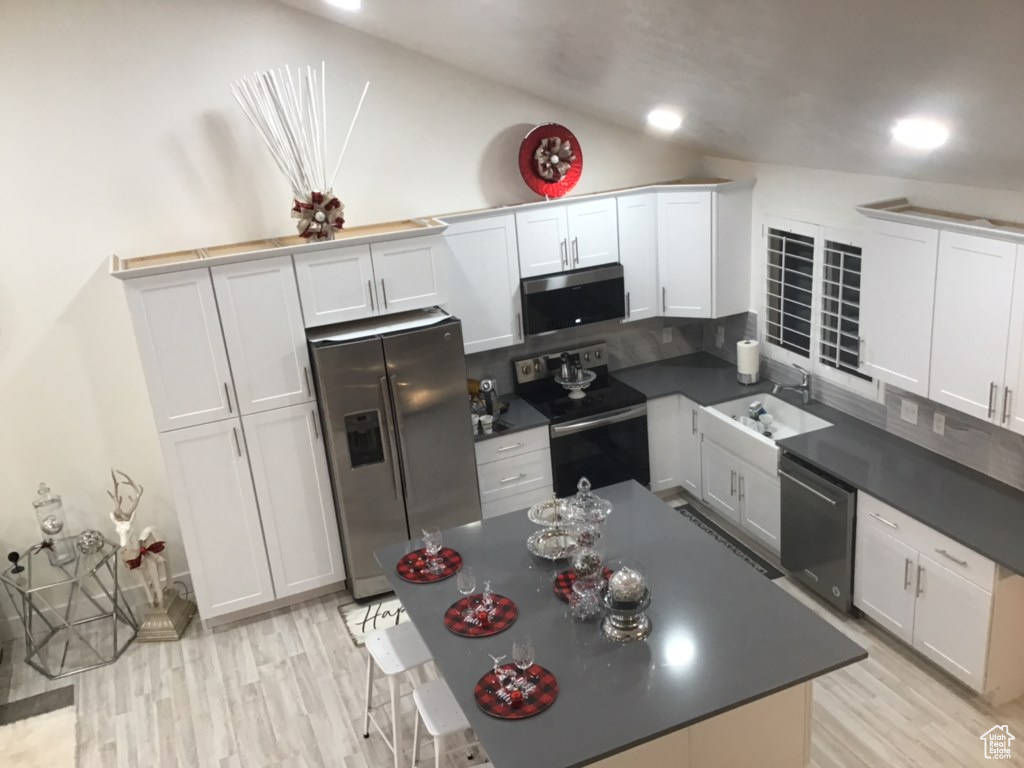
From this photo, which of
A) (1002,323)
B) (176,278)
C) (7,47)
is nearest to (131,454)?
(176,278)

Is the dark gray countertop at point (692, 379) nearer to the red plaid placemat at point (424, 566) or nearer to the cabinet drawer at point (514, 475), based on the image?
the cabinet drawer at point (514, 475)

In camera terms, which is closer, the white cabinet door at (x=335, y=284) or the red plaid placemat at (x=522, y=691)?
the red plaid placemat at (x=522, y=691)

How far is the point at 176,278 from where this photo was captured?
4.45 metres

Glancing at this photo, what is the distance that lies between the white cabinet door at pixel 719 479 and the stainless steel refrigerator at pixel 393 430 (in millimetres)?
1532

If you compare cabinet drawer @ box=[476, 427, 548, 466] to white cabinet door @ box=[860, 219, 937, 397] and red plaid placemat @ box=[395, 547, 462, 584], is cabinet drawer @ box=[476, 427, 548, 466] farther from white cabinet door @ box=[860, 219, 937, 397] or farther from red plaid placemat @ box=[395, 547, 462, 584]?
white cabinet door @ box=[860, 219, 937, 397]

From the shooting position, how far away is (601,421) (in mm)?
5578

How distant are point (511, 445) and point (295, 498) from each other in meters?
1.31

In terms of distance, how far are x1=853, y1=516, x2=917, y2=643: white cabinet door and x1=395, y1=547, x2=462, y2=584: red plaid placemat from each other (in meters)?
2.03

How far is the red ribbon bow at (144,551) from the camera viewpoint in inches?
192

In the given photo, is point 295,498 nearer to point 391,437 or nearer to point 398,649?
point 391,437

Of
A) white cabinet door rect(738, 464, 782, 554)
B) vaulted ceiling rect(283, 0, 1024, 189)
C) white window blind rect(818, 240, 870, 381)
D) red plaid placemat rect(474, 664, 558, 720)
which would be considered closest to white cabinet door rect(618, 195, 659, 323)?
vaulted ceiling rect(283, 0, 1024, 189)

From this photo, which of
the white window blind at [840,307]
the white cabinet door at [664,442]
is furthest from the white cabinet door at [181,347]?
the white window blind at [840,307]

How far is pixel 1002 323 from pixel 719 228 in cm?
209

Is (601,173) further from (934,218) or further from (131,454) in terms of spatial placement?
(131,454)
